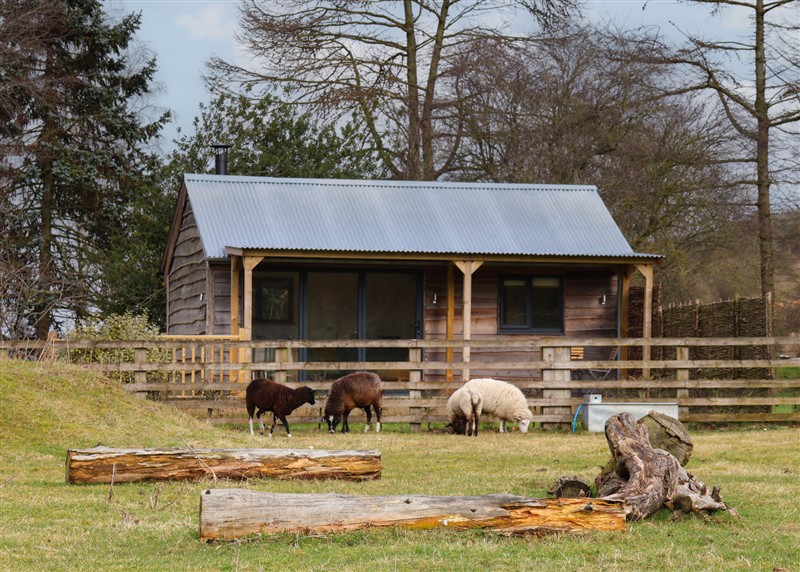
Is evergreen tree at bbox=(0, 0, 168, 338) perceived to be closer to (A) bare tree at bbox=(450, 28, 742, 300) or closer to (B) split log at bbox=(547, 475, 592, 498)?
(A) bare tree at bbox=(450, 28, 742, 300)

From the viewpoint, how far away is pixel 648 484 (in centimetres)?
851

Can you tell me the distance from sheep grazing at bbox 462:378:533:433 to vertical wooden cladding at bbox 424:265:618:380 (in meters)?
5.62

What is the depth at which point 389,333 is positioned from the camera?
75.0 feet

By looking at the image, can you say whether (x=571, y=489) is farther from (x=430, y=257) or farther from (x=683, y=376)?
(x=430, y=257)

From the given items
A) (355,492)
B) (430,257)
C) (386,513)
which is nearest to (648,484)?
(386,513)

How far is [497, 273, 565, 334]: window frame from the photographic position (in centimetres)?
2333

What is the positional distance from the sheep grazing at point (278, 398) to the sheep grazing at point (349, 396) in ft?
1.82

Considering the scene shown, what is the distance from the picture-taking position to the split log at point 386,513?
294 inches

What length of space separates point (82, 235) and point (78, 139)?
333 centimetres

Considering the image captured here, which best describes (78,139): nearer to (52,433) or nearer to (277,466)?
(52,433)

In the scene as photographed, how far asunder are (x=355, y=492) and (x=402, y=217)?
564 inches

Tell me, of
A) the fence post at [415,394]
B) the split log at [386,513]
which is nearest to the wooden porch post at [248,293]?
the fence post at [415,394]

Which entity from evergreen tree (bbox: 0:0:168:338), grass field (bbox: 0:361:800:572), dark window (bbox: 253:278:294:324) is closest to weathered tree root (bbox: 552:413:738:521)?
grass field (bbox: 0:361:800:572)

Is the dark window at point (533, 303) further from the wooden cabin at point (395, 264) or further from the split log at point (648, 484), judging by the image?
the split log at point (648, 484)
